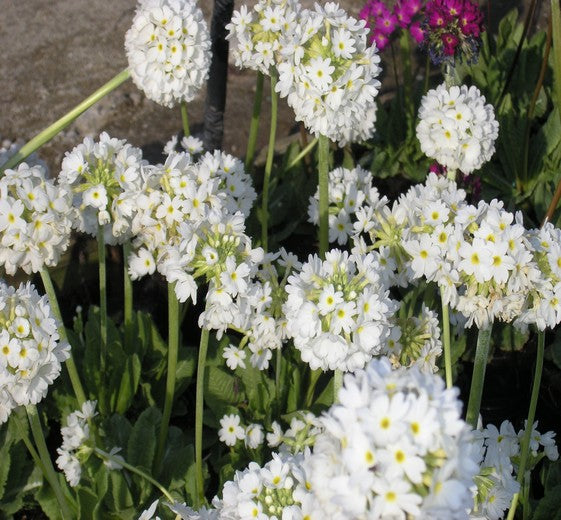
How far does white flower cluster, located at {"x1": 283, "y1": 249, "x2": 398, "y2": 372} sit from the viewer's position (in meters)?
1.98

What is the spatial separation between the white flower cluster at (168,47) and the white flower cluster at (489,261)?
97cm

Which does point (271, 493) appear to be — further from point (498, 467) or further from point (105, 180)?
point (105, 180)

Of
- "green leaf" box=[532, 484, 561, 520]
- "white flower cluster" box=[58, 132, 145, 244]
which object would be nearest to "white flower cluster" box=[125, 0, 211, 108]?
"white flower cluster" box=[58, 132, 145, 244]

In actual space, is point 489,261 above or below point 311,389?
above

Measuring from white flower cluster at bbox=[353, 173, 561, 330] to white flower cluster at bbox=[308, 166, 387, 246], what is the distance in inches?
36.3

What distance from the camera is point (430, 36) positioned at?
11.7 feet

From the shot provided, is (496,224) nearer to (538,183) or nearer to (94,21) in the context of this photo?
(538,183)

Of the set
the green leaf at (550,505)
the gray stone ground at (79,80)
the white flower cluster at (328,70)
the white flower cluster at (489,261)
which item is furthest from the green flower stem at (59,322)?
the gray stone ground at (79,80)

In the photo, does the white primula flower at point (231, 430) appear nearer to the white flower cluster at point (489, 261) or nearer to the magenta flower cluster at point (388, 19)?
the white flower cluster at point (489, 261)

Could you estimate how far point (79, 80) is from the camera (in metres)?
5.12

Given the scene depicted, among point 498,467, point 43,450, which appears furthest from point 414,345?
point 43,450

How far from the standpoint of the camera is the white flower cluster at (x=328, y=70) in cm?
247

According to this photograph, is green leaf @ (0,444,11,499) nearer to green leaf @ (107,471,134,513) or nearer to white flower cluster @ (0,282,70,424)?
green leaf @ (107,471,134,513)

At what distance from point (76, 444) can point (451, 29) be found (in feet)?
6.91
